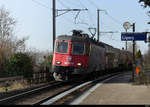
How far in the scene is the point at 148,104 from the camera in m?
9.05

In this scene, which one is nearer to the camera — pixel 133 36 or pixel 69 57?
pixel 133 36

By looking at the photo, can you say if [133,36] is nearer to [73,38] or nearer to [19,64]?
[73,38]

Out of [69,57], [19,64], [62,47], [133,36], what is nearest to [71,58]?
[69,57]

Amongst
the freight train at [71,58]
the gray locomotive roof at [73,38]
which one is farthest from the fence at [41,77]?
the gray locomotive roof at [73,38]

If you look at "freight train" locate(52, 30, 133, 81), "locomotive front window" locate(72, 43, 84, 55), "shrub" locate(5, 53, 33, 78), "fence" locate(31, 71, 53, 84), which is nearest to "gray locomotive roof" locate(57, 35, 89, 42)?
"freight train" locate(52, 30, 133, 81)

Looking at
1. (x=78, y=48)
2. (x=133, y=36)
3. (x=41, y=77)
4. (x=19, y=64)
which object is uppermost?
(x=133, y=36)

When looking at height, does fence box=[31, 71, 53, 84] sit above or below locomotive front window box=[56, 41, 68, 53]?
below

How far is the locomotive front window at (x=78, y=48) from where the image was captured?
17.7 m

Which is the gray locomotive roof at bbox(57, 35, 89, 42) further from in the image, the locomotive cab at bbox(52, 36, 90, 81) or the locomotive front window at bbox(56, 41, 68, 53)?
the locomotive front window at bbox(56, 41, 68, 53)

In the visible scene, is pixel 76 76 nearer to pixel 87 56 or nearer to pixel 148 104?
pixel 87 56

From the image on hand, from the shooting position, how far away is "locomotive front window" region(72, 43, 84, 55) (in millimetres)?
17672

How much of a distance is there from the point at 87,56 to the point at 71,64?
1414mm

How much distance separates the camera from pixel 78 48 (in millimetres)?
17797

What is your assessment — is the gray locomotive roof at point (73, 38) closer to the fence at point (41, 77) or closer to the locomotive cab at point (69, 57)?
the locomotive cab at point (69, 57)
